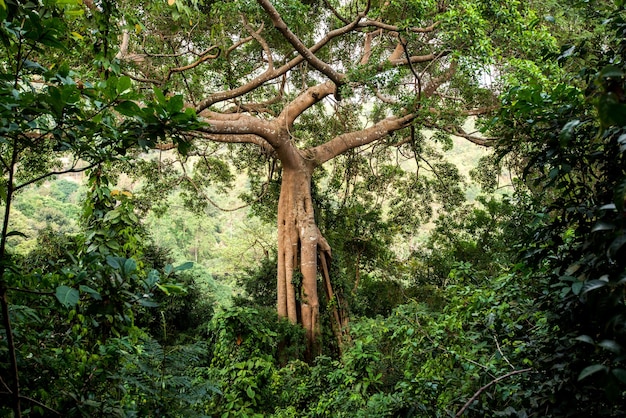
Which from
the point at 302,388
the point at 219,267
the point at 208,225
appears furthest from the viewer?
the point at 208,225

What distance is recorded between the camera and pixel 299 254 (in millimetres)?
7762

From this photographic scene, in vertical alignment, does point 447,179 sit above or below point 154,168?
below

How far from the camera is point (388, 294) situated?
33.8 feet

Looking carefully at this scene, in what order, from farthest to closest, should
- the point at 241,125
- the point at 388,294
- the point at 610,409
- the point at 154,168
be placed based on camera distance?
the point at 388,294
the point at 154,168
the point at 241,125
the point at 610,409

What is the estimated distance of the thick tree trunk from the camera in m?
7.38

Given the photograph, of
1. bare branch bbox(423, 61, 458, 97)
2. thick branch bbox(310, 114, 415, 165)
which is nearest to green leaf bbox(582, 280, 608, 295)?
thick branch bbox(310, 114, 415, 165)

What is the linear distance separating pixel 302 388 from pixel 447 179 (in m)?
6.65

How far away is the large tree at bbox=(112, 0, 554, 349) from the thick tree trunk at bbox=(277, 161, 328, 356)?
18mm

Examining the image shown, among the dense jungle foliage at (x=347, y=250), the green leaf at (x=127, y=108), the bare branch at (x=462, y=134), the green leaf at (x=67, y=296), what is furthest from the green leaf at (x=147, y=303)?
the bare branch at (x=462, y=134)

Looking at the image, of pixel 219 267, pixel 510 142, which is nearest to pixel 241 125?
pixel 510 142

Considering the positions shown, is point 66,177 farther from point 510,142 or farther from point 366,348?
point 510,142

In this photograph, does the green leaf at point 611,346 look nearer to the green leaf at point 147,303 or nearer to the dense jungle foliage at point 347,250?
the dense jungle foliage at point 347,250

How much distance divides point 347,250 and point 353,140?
2947 mm

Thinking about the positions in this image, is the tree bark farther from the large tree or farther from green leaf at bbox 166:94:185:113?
green leaf at bbox 166:94:185:113
